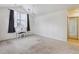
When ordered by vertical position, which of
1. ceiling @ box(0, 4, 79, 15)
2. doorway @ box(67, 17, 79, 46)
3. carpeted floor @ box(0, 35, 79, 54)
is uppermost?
ceiling @ box(0, 4, 79, 15)

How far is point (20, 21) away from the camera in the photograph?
150cm

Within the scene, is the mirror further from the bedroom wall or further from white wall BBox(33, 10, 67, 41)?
the bedroom wall

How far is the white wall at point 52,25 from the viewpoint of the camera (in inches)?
59.1

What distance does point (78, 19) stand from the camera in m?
1.61

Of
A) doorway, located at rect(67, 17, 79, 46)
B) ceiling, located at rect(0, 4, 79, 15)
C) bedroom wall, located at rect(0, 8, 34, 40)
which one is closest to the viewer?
ceiling, located at rect(0, 4, 79, 15)

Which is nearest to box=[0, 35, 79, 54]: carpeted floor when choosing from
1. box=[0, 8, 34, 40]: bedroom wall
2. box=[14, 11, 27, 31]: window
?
box=[0, 8, 34, 40]: bedroom wall

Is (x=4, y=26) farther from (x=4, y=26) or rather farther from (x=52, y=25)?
(x=52, y=25)

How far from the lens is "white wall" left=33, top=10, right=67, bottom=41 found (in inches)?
59.1

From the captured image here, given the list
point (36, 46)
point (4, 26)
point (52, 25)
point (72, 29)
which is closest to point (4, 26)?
point (4, 26)

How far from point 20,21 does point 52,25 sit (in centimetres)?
56

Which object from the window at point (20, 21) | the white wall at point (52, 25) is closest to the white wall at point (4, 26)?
the window at point (20, 21)

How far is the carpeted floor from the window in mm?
212

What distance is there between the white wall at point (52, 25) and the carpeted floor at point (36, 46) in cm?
10
